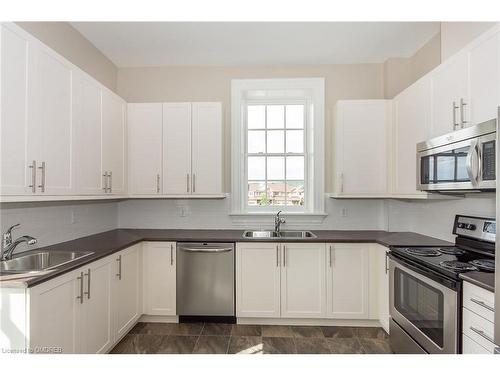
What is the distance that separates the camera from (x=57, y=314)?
1.67m

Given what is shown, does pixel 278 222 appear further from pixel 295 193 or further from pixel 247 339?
pixel 247 339

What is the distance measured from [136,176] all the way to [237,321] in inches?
74.1

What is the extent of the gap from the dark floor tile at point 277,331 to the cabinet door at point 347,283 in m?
0.43

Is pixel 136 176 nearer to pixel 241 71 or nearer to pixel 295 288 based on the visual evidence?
pixel 241 71

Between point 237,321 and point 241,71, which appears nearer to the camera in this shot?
point 237,321

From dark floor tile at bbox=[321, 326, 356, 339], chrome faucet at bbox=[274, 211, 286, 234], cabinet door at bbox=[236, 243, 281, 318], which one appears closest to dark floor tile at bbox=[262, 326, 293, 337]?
cabinet door at bbox=[236, 243, 281, 318]

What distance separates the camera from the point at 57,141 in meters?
1.99

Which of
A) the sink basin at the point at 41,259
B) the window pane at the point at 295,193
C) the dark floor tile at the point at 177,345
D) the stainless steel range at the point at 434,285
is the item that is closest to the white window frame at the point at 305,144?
Result: the window pane at the point at 295,193

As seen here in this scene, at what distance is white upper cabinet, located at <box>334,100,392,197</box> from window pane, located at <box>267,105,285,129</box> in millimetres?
734

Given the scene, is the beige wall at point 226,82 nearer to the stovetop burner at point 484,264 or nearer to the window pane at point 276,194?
the window pane at point 276,194

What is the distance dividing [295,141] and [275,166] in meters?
0.40

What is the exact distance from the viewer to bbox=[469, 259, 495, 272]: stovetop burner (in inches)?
64.3

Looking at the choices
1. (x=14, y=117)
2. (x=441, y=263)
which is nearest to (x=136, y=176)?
(x=14, y=117)

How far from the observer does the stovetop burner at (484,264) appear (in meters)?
1.63
